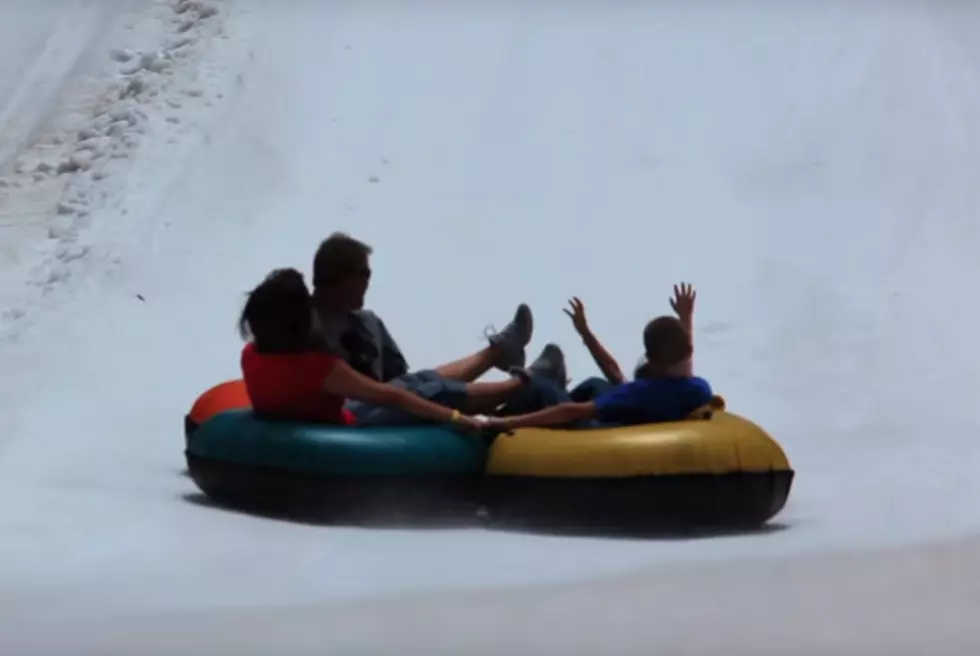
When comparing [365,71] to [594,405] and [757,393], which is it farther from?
[594,405]

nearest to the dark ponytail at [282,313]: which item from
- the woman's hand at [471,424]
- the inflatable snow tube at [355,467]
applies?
the inflatable snow tube at [355,467]

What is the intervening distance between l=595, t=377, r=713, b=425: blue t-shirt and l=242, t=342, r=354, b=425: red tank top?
35.5 inches

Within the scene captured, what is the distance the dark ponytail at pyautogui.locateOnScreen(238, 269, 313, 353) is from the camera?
15.3 ft

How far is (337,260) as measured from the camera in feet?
15.9

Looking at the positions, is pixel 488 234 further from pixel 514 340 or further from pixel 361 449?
pixel 361 449

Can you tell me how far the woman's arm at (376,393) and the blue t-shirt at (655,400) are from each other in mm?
496

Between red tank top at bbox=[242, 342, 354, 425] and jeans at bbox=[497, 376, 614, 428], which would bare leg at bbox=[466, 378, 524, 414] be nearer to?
jeans at bbox=[497, 376, 614, 428]

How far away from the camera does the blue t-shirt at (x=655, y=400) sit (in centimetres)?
471

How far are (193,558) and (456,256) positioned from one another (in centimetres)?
457

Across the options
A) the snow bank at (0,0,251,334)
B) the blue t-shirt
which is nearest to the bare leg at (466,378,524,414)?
the blue t-shirt

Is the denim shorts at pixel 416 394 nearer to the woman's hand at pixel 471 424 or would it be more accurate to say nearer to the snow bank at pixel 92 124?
the woman's hand at pixel 471 424

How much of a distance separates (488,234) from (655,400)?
4335mm

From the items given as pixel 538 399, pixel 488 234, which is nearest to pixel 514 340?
pixel 538 399

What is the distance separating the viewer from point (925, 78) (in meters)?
10.4
